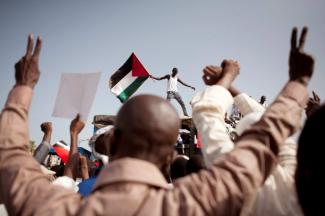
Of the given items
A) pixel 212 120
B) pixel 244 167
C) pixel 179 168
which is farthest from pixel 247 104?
pixel 179 168

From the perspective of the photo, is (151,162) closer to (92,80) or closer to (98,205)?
(98,205)

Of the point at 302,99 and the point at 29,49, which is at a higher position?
the point at 29,49

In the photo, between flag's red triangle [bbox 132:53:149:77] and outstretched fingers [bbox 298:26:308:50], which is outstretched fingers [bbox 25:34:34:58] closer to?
outstretched fingers [bbox 298:26:308:50]

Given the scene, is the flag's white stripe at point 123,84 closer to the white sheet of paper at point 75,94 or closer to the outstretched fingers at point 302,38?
the white sheet of paper at point 75,94

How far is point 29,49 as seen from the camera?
180 centimetres

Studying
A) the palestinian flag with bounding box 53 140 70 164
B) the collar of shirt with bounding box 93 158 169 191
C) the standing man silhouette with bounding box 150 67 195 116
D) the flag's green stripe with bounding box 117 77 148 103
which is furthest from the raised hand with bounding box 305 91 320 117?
the standing man silhouette with bounding box 150 67 195 116

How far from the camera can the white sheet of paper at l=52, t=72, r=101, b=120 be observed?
91.2 inches

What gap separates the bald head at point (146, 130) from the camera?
1374 millimetres

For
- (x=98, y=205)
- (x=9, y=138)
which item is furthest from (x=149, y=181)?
(x=9, y=138)

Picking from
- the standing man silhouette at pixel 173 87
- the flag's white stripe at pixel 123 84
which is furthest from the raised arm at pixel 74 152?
the standing man silhouette at pixel 173 87

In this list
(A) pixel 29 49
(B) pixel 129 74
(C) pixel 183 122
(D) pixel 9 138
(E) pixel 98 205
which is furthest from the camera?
(C) pixel 183 122

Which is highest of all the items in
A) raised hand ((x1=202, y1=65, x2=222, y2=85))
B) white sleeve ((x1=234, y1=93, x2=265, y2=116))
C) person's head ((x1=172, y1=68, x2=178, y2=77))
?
raised hand ((x1=202, y1=65, x2=222, y2=85))

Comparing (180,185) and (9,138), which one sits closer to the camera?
(180,185)

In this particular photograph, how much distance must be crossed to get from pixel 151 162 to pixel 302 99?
Answer: 28.5 inches
